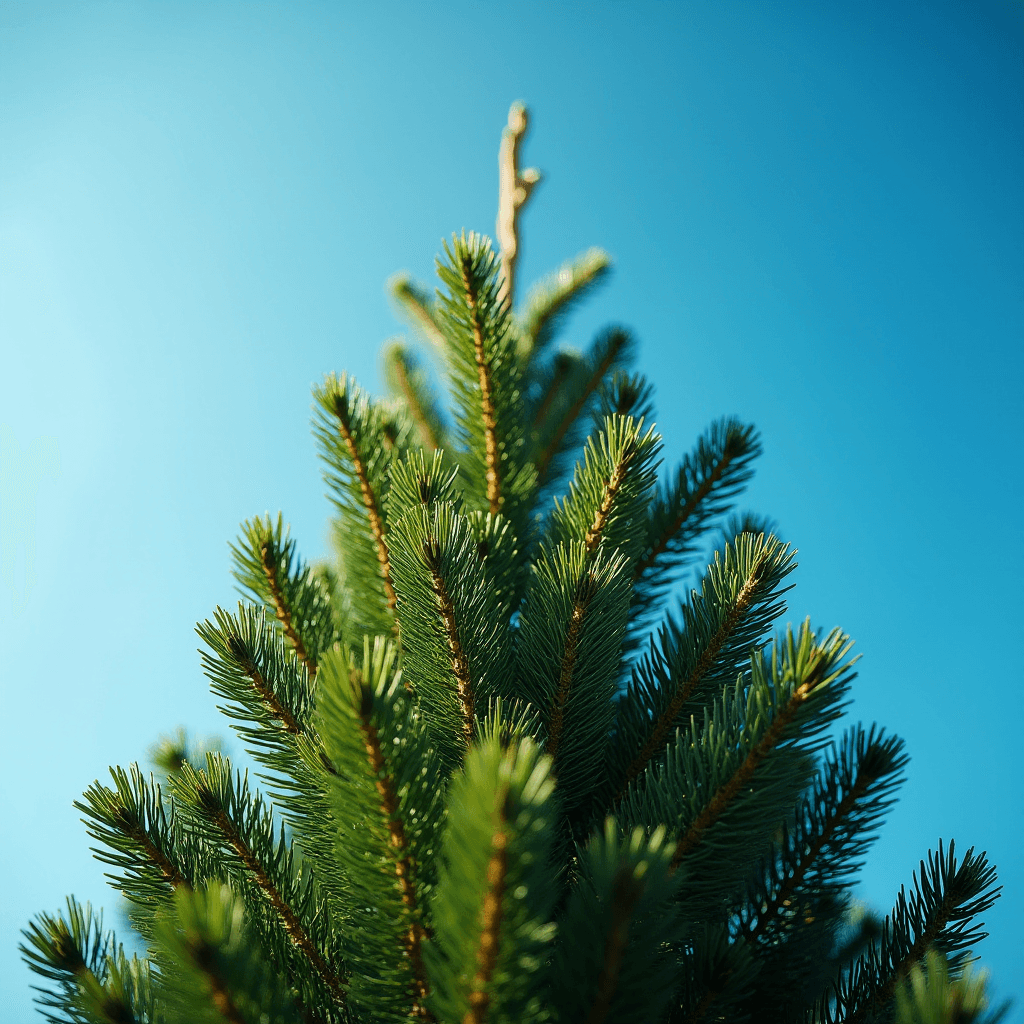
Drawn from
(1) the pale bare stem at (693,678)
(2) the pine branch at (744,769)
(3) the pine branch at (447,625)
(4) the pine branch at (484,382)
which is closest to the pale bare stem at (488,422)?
(4) the pine branch at (484,382)

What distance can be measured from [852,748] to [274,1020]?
35.7 inches

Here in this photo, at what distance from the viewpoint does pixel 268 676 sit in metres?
1.13

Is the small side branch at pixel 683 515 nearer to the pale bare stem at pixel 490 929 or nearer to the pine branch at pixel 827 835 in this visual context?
the pine branch at pixel 827 835

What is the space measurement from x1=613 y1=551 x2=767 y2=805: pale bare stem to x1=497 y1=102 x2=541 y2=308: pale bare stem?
1.84m

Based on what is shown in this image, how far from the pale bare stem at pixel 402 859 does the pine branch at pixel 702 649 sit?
0.42 meters

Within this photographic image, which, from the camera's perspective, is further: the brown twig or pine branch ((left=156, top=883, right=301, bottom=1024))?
the brown twig

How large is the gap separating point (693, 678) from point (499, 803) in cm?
63

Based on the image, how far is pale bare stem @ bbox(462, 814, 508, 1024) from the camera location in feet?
2.08

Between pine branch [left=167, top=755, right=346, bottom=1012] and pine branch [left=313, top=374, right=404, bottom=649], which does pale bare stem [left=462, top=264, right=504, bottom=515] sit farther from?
pine branch [left=167, top=755, right=346, bottom=1012]

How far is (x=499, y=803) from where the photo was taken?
0.63 m

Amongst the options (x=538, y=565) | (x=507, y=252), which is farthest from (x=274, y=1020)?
(x=507, y=252)

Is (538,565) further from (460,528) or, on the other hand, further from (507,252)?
(507,252)

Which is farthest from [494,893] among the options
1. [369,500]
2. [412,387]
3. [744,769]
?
[412,387]

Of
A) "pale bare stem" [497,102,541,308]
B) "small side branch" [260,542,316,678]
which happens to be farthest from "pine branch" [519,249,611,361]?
"small side branch" [260,542,316,678]
